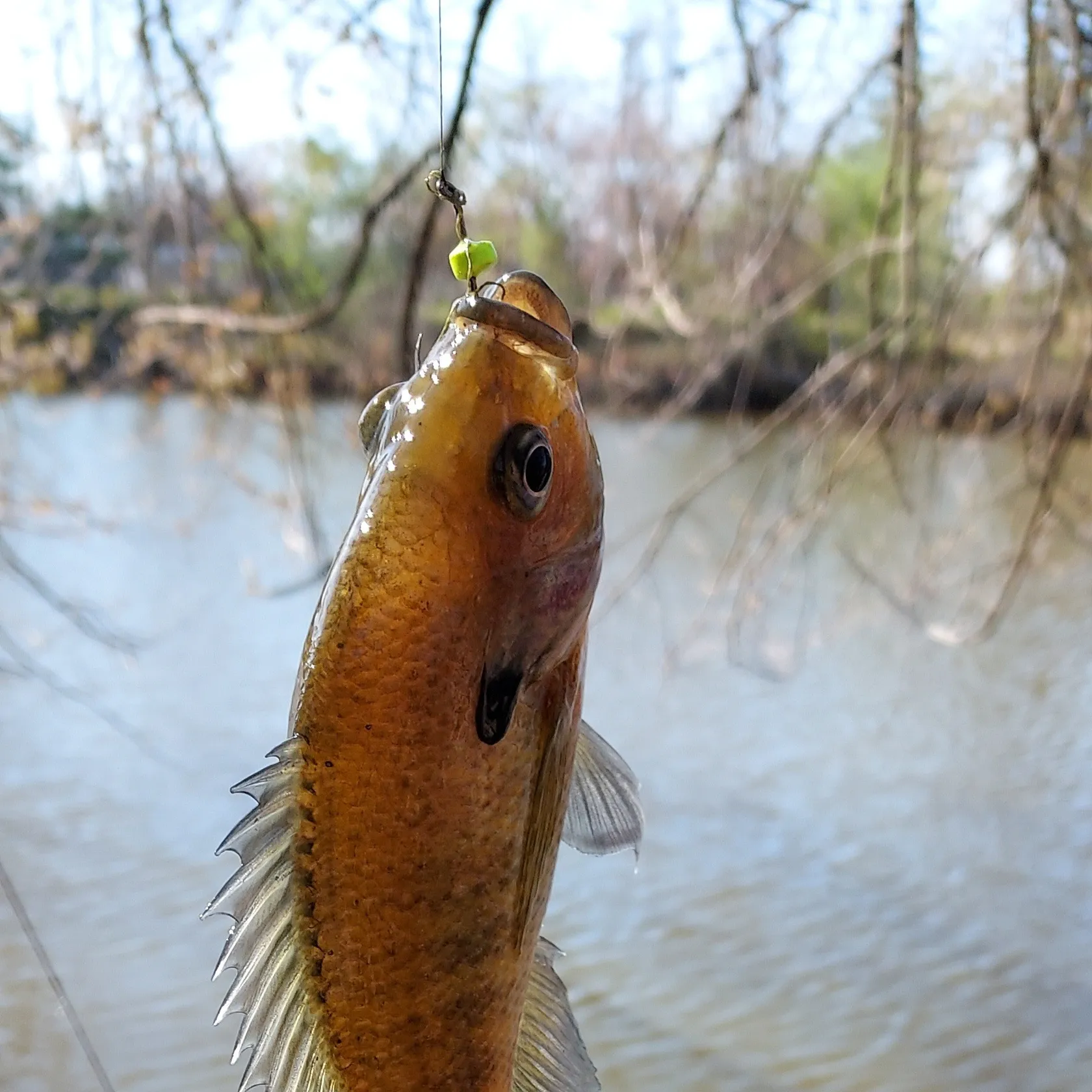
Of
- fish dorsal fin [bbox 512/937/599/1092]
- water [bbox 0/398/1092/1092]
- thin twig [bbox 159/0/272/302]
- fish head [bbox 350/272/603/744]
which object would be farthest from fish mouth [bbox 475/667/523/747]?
water [bbox 0/398/1092/1092]

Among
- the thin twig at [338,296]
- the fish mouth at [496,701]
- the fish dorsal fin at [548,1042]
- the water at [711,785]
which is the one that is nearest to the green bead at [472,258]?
the fish mouth at [496,701]

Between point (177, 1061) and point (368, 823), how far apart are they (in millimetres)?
2471

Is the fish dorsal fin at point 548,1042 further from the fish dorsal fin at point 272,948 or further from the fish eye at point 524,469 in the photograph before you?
the fish eye at point 524,469

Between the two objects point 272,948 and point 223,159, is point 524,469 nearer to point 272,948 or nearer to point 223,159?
point 272,948

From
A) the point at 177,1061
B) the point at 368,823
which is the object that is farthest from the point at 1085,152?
the point at 177,1061

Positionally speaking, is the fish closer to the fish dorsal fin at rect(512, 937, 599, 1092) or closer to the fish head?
the fish head

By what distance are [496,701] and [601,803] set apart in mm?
191

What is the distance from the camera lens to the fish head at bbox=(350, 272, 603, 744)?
2.12 feet

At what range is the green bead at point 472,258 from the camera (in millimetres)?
770

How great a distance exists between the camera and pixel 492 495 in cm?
66

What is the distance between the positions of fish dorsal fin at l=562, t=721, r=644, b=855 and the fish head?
151 millimetres

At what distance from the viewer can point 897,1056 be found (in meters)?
2.79

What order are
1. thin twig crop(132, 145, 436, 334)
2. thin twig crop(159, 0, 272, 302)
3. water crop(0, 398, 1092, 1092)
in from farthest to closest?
1. water crop(0, 398, 1092, 1092)
2. thin twig crop(159, 0, 272, 302)
3. thin twig crop(132, 145, 436, 334)

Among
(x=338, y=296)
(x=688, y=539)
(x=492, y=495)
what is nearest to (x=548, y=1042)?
(x=492, y=495)
